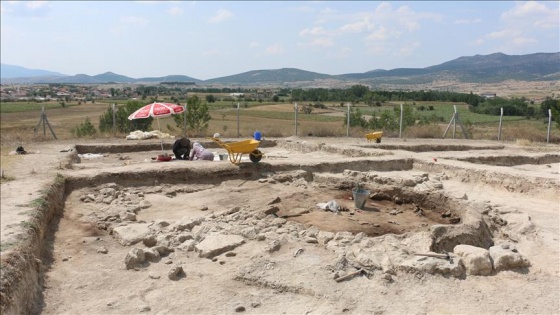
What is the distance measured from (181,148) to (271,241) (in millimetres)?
7316

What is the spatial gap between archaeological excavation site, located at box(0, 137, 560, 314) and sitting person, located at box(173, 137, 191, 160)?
1.47 metres

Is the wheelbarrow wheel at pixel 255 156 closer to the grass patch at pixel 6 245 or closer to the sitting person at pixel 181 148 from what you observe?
the sitting person at pixel 181 148

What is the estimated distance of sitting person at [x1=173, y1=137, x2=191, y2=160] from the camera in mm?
13531

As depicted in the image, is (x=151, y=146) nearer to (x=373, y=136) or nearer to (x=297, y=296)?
(x=373, y=136)

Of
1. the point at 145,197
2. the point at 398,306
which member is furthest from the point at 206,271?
the point at 145,197

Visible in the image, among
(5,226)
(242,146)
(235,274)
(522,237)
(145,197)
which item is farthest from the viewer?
(242,146)

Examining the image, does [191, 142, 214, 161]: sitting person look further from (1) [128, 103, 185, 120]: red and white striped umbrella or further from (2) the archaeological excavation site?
(1) [128, 103, 185, 120]: red and white striped umbrella

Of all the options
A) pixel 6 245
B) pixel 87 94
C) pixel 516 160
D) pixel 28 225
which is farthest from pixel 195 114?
pixel 87 94

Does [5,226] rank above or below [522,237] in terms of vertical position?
above

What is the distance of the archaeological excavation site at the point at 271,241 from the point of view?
540 cm

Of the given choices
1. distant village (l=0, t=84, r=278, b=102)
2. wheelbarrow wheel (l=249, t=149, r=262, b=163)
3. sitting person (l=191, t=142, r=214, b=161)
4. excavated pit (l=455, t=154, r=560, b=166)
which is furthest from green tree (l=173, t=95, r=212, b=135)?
distant village (l=0, t=84, r=278, b=102)

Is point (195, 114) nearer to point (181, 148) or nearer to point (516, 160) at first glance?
point (181, 148)

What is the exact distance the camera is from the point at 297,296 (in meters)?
5.46

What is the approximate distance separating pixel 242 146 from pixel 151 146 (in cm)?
753
